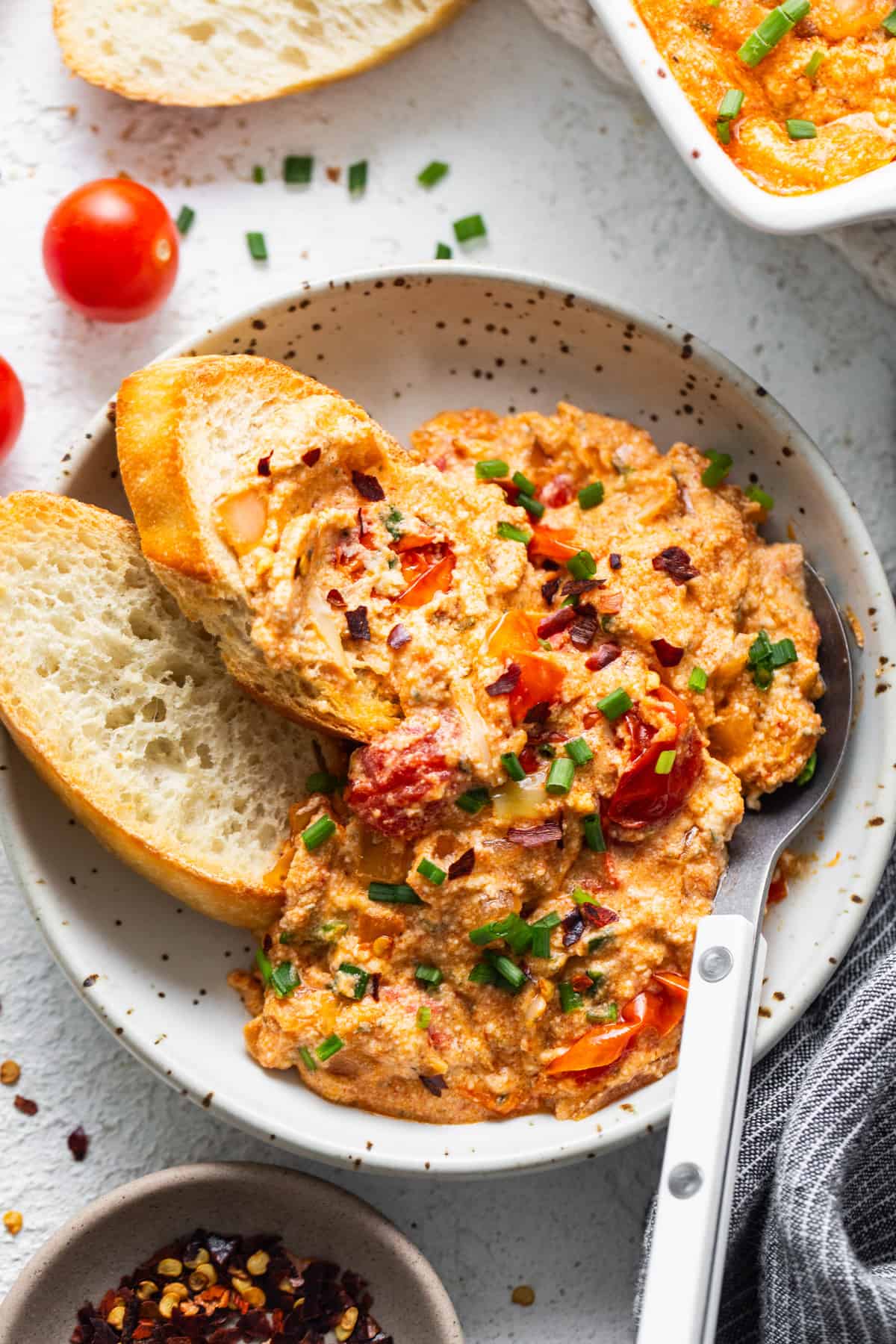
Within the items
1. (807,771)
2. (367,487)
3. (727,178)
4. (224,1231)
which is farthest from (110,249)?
(224,1231)

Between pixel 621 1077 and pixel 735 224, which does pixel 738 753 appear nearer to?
pixel 621 1077

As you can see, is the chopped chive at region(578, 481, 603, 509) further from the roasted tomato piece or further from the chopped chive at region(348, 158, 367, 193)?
the chopped chive at region(348, 158, 367, 193)

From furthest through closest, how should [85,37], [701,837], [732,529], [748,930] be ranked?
[85,37], [732,529], [701,837], [748,930]

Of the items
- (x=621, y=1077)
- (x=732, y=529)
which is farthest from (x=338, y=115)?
(x=621, y=1077)

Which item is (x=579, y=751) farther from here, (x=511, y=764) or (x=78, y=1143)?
(x=78, y=1143)

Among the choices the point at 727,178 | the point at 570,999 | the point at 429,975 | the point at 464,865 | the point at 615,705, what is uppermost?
the point at 727,178

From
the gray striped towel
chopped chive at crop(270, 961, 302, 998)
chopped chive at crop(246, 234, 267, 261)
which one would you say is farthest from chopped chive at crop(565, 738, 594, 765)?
chopped chive at crop(246, 234, 267, 261)

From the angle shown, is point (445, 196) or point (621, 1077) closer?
point (621, 1077)
